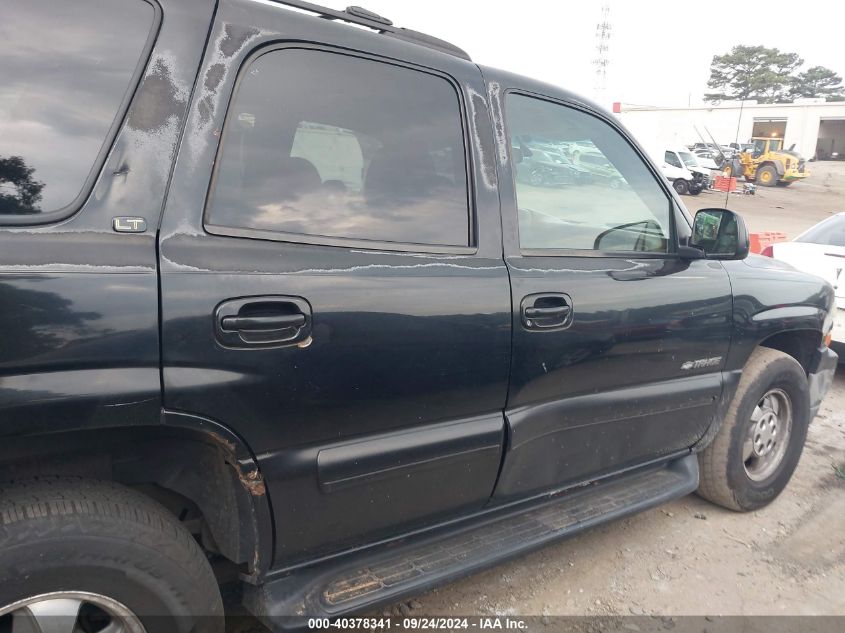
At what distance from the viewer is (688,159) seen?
90.5ft

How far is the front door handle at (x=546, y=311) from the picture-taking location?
7.50ft

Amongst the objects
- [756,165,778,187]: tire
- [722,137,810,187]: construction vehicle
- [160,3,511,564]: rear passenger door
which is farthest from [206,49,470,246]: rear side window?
[756,165,778,187]: tire

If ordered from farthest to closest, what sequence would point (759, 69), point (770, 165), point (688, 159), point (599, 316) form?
point (759, 69) < point (770, 165) < point (688, 159) < point (599, 316)

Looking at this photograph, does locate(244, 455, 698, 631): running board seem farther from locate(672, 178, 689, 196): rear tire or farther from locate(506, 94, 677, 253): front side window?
locate(672, 178, 689, 196): rear tire

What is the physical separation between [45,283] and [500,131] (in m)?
1.56

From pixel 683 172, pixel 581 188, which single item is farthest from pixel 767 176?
pixel 581 188

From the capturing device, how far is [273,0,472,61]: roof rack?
2051 mm

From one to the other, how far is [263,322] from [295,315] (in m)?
0.09

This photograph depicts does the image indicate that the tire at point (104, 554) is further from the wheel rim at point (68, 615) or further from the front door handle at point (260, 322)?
the front door handle at point (260, 322)

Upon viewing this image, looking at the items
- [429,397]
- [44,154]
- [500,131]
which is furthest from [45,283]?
[500,131]

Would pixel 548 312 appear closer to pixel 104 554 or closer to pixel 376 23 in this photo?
pixel 376 23

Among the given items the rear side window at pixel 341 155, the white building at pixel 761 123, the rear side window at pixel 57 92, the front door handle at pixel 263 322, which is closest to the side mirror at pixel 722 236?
the rear side window at pixel 341 155

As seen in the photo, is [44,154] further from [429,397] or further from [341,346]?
[429,397]

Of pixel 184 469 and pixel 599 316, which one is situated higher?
pixel 599 316
